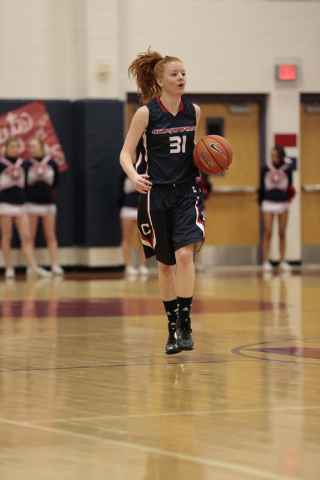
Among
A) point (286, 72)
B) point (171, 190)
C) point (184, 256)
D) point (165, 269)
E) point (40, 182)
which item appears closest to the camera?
point (184, 256)

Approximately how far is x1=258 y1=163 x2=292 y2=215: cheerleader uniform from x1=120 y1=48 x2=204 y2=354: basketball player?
7.95m

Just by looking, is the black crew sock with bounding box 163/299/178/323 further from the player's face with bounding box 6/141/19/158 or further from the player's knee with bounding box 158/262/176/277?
the player's face with bounding box 6/141/19/158

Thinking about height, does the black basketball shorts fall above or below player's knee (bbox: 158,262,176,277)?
above

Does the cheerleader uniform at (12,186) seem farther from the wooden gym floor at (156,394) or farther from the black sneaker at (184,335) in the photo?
the black sneaker at (184,335)

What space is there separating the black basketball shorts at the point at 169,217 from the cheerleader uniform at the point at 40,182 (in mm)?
7595

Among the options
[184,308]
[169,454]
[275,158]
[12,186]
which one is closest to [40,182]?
[12,186]

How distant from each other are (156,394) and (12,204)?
8839mm

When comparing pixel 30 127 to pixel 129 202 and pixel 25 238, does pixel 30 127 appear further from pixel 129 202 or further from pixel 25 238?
pixel 129 202


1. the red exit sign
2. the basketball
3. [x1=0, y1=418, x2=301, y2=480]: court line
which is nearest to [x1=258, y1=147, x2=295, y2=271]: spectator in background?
the red exit sign

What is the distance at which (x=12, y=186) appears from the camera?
1255 cm

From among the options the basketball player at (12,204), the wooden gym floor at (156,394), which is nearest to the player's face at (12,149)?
the basketball player at (12,204)

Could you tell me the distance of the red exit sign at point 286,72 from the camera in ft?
45.6

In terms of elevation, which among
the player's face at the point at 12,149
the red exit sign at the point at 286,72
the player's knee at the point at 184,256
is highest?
the red exit sign at the point at 286,72

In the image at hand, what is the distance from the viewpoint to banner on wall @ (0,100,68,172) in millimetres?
13242
